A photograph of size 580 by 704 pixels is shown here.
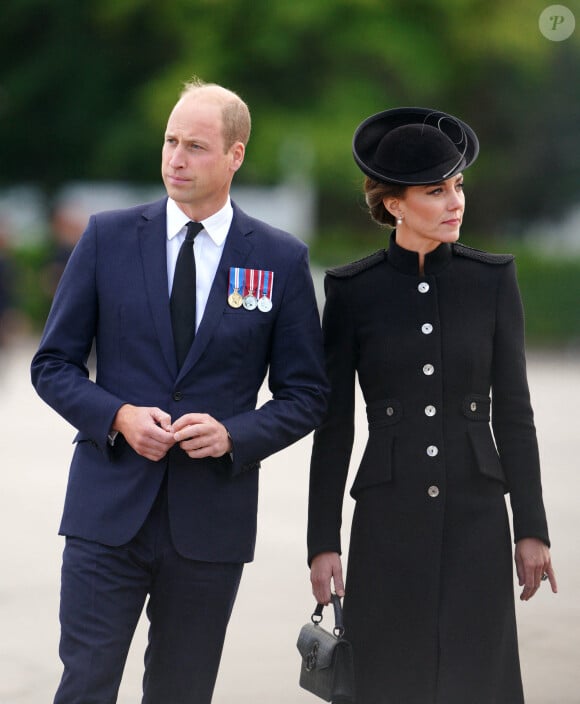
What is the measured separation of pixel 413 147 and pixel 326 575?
1.19 metres

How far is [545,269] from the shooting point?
2652 centimetres

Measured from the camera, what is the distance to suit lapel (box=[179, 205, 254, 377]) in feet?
13.4

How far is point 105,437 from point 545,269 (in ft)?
75.6

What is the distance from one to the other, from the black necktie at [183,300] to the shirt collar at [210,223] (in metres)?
0.04

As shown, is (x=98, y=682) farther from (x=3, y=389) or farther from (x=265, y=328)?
(x=3, y=389)

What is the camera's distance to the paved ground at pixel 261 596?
19.7 feet

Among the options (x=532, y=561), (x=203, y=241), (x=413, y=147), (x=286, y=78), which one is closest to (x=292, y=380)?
(x=203, y=241)

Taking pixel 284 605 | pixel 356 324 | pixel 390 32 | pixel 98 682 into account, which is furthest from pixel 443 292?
pixel 390 32

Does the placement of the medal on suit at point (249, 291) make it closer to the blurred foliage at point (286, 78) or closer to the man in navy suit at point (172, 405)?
the man in navy suit at point (172, 405)

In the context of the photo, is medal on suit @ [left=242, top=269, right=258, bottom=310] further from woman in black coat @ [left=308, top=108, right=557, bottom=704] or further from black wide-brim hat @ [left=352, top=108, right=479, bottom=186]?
black wide-brim hat @ [left=352, top=108, right=479, bottom=186]

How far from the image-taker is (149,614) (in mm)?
4203

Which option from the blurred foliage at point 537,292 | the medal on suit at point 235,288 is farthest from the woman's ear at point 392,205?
the blurred foliage at point 537,292

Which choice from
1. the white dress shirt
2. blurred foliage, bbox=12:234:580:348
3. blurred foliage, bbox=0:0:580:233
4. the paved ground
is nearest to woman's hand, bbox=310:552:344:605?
the white dress shirt

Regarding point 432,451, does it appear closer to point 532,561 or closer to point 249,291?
point 532,561
